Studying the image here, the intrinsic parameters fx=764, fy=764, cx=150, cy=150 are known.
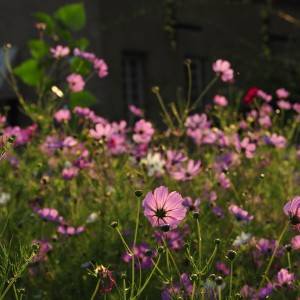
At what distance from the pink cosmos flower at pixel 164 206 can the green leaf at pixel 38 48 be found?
4.13 metres

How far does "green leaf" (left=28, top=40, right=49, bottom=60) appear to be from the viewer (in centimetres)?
595

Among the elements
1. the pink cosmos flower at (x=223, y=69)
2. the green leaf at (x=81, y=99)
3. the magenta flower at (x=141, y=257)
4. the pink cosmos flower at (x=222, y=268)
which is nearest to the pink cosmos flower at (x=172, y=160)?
the pink cosmos flower at (x=223, y=69)

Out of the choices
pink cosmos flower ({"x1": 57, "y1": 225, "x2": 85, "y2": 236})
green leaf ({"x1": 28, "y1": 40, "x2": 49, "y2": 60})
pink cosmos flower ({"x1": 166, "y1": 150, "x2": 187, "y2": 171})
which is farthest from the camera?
Answer: green leaf ({"x1": 28, "y1": 40, "x2": 49, "y2": 60})

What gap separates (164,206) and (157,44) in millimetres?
13687

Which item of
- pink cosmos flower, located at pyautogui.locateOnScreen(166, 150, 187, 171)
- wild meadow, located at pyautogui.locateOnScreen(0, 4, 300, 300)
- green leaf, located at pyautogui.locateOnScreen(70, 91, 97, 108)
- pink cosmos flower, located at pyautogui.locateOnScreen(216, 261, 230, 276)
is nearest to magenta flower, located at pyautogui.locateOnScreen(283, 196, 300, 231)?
wild meadow, located at pyautogui.locateOnScreen(0, 4, 300, 300)

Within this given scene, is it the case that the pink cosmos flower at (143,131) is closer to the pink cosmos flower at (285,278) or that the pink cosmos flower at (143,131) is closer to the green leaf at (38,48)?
the pink cosmos flower at (285,278)

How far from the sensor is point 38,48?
237 inches

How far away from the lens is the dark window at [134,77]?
1516cm

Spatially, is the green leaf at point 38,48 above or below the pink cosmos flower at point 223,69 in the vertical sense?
below

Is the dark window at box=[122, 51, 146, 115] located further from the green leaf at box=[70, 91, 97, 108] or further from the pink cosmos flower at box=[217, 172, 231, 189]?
the pink cosmos flower at box=[217, 172, 231, 189]

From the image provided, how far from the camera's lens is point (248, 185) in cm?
384

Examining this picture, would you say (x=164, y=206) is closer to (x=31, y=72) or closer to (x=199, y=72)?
(x=31, y=72)

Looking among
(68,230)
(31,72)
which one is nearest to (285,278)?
(68,230)

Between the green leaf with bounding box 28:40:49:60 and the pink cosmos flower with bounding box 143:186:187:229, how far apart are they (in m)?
4.13
